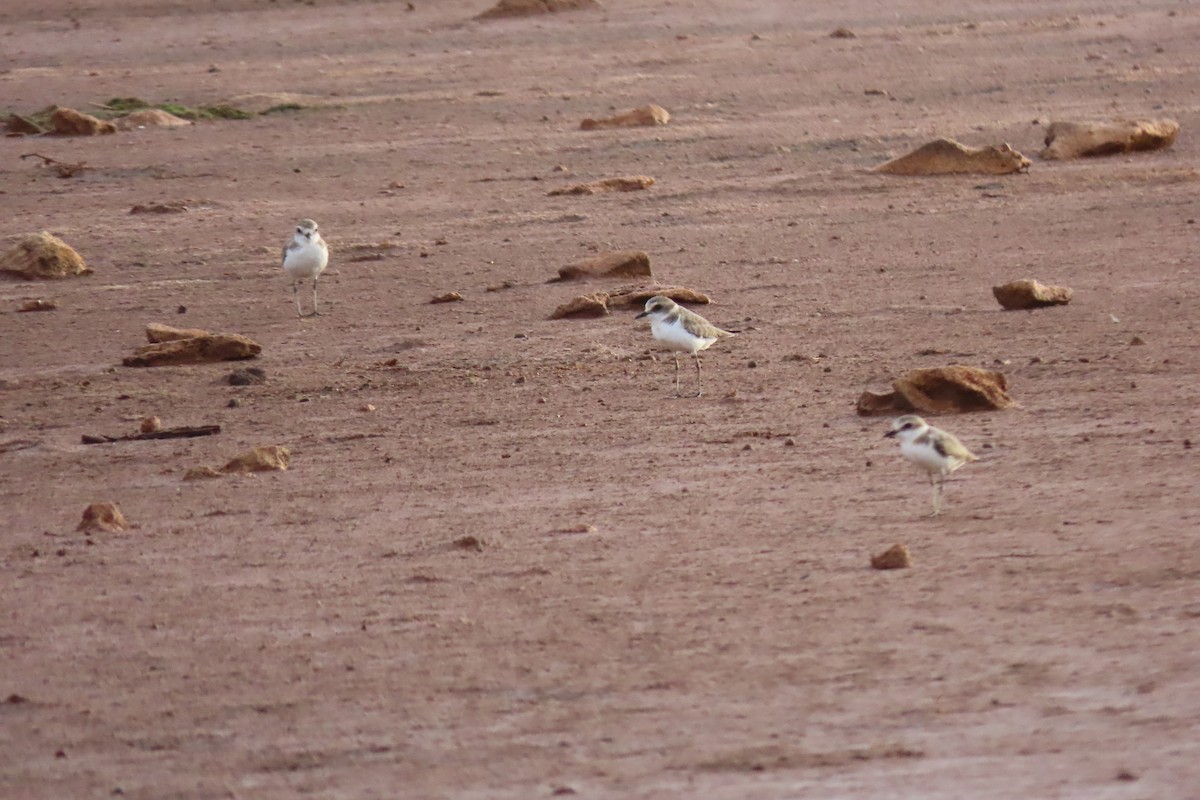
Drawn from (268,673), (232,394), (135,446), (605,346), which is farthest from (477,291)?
(268,673)

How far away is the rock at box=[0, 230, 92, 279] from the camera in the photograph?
13.1 m

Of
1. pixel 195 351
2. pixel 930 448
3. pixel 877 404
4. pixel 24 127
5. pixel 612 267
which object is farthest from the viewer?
pixel 24 127

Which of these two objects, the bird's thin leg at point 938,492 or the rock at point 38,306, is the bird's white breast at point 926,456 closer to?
the bird's thin leg at point 938,492

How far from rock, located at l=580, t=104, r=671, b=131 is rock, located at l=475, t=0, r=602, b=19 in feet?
30.1

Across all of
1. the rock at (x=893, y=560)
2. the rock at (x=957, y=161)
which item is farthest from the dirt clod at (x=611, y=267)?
the rock at (x=893, y=560)

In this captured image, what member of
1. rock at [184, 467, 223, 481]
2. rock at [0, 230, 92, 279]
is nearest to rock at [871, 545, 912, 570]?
rock at [184, 467, 223, 481]

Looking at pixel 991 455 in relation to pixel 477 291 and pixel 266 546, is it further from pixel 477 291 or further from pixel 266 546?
pixel 477 291

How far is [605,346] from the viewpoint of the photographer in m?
10.6

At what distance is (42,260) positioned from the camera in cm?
1315

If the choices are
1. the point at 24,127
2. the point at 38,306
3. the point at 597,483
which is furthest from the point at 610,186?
the point at 597,483

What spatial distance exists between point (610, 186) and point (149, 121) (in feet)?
21.3

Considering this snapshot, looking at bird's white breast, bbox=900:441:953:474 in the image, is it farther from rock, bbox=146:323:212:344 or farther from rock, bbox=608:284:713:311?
rock, bbox=146:323:212:344

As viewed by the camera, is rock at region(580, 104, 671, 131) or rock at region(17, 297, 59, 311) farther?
rock at region(580, 104, 671, 131)

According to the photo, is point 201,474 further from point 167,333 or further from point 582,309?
point 582,309
